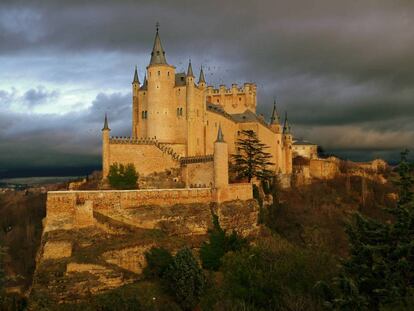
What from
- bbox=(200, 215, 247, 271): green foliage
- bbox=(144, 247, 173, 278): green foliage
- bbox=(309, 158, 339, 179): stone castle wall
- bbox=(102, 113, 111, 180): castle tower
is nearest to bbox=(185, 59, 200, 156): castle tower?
bbox=(102, 113, 111, 180): castle tower

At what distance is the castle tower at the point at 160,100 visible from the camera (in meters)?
63.2

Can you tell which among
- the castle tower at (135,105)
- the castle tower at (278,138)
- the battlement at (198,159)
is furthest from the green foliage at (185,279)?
the castle tower at (278,138)

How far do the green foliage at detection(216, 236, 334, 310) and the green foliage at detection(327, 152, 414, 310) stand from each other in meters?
2.02

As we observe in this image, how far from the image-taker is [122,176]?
5725cm

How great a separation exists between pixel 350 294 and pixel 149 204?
2941cm

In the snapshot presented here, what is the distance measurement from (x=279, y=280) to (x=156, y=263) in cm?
1693

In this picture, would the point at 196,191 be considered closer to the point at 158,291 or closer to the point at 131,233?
the point at 131,233

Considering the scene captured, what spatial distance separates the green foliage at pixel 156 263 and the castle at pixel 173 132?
11207 millimetres

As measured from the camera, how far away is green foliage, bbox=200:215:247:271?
49.1m

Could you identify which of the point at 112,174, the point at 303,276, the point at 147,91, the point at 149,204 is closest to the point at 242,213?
the point at 149,204

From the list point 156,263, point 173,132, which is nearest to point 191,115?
point 173,132

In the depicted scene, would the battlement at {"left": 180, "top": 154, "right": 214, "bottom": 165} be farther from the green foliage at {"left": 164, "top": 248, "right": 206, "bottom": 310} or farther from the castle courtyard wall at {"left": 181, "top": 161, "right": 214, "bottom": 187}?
the green foliage at {"left": 164, "top": 248, "right": 206, "bottom": 310}

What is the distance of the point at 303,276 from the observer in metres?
31.2

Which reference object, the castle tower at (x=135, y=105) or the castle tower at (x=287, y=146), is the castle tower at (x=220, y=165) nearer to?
the castle tower at (x=135, y=105)
